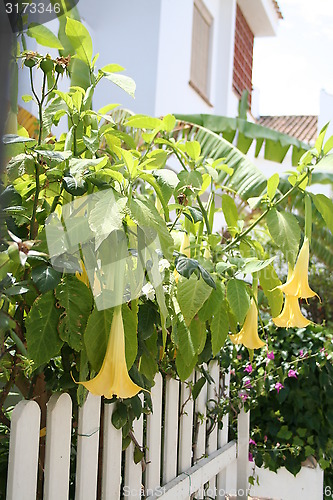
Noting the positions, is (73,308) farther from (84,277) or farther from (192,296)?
(192,296)

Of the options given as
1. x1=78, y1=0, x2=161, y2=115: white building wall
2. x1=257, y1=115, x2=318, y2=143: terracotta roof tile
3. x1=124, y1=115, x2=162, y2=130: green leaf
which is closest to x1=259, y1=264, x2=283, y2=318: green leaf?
x1=124, y1=115, x2=162, y2=130: green leaf

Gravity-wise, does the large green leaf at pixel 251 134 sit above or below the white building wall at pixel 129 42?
below

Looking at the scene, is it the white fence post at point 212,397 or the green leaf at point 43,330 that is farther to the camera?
the white fence post at point 212,397

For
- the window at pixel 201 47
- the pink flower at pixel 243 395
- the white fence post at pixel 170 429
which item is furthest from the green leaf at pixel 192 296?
the window at pixel 201 47

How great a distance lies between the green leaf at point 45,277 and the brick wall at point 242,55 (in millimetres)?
8761

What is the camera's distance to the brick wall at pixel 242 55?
9.70 m

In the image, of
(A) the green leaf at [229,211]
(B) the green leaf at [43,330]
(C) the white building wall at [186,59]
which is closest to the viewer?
(B) the green leaf at [43,330]

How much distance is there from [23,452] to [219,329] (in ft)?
2.08

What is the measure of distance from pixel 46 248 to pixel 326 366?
7.79 feet

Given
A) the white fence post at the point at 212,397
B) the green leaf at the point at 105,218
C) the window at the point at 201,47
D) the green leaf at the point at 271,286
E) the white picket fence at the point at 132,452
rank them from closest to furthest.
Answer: the green leaf at the point at 105,218 < the white picket fence at the point at 132,452 < the green leaf at the point at 271,286 < the white fence post at the point at 212,397 < the window at the point at 201,47

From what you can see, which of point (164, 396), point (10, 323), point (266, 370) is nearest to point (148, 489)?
point (164, 396)

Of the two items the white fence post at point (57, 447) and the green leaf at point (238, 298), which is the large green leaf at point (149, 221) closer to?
the white fence post at point (57, 447)

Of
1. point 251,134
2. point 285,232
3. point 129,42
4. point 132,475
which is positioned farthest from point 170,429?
point 129,42

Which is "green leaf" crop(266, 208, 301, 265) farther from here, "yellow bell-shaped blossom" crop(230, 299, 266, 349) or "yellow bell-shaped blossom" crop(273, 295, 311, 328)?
"yellow bell-shaped blossom" crop(230, 299, 266, 349)
